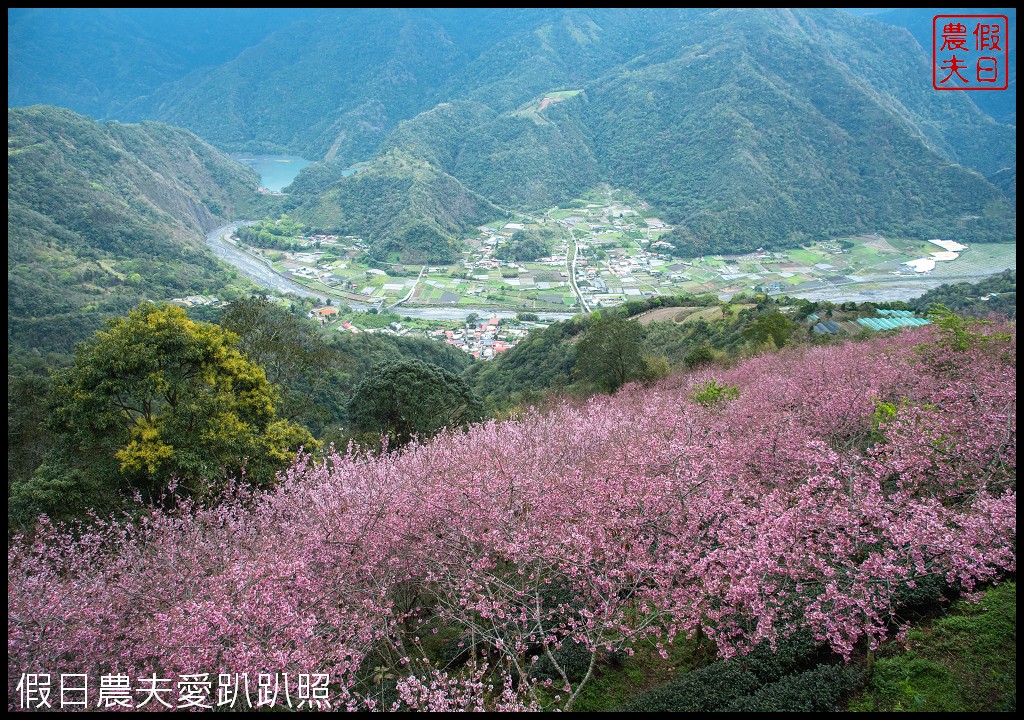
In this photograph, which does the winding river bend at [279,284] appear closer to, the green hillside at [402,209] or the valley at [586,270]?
the valley at [586,270]

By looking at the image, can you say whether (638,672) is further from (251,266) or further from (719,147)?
(719,147)

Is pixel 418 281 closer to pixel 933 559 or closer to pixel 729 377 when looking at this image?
pixel 729 377

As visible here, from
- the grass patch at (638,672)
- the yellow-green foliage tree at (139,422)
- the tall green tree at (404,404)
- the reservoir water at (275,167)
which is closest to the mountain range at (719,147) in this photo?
the reservoir water at (275,167)

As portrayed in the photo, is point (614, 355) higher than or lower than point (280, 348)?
lower

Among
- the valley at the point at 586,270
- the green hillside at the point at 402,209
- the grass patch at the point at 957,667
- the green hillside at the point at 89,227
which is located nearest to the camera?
the grass patch at the point at 957,667

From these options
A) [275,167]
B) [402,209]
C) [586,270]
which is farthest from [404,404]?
[275,167]

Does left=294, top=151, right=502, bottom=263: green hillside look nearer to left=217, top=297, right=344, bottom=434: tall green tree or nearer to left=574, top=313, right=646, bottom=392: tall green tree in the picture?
left=574, top=313, right=646, bottom=392: tall green tree

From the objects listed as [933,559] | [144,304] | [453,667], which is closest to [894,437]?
[933,559]
